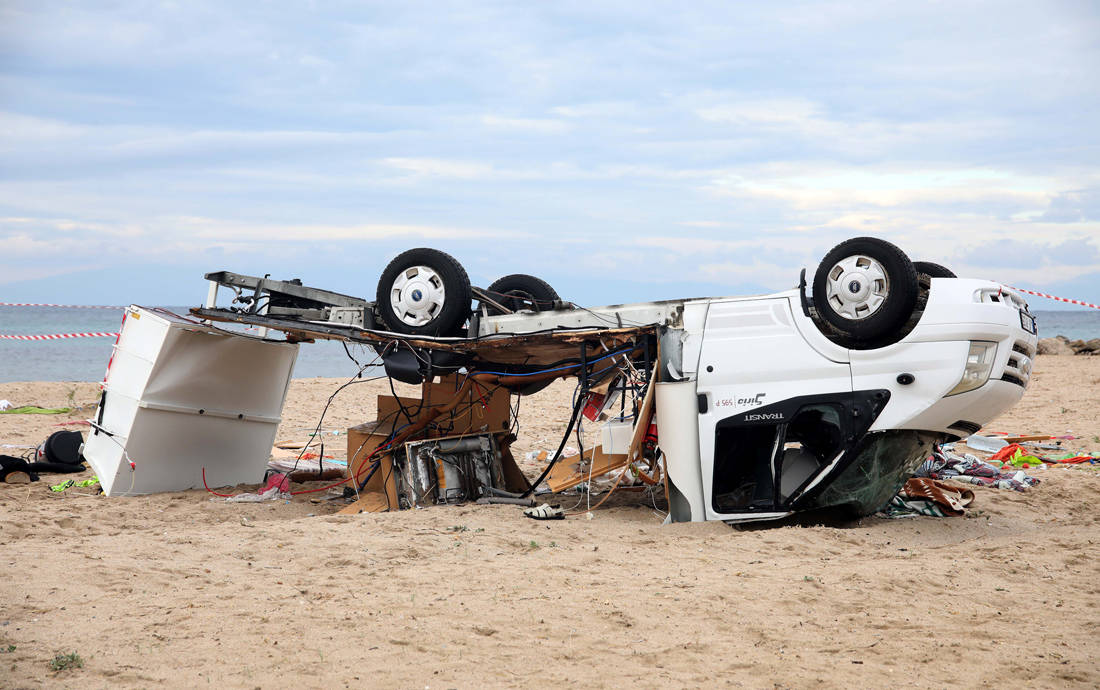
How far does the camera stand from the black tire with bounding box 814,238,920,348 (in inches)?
273

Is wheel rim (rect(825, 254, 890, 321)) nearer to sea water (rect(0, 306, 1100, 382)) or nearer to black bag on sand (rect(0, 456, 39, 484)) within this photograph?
black bag on sand (rect(0, 456, 39, 484))

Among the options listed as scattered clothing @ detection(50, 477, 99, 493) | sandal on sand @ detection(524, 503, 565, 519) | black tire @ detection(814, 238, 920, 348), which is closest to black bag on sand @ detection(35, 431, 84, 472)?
scattered clothing @ detection(50, 477, 99, 493)

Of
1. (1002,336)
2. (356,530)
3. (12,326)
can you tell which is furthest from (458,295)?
(12,326)

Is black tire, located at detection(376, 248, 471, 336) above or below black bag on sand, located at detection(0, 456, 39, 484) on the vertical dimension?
above

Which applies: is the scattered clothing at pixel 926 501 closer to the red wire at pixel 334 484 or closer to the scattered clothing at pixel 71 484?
the red wire at pixel 334 484

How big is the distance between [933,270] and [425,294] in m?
4.30

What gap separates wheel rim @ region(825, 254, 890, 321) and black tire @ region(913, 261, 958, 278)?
0.98 meters

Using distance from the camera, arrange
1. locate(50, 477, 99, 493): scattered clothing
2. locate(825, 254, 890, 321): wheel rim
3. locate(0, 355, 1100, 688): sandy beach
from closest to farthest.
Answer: locate(0, 355, 1100, 688): sandy beach, locate(825, 254, 890, 321): wheel rim, locate(50, 477, 99, 493): scattered clothing

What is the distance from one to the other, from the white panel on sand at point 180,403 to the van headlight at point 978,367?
6959 millimetres

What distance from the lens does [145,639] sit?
16.5ft

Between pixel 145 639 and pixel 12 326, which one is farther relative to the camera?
pixel 12 326

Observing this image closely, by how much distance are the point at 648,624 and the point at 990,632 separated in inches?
72.2

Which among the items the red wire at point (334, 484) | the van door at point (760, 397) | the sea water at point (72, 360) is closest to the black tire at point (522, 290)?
the red wire at point (334, 484)

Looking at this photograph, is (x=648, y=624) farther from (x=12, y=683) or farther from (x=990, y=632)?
(x=12, y=683)
